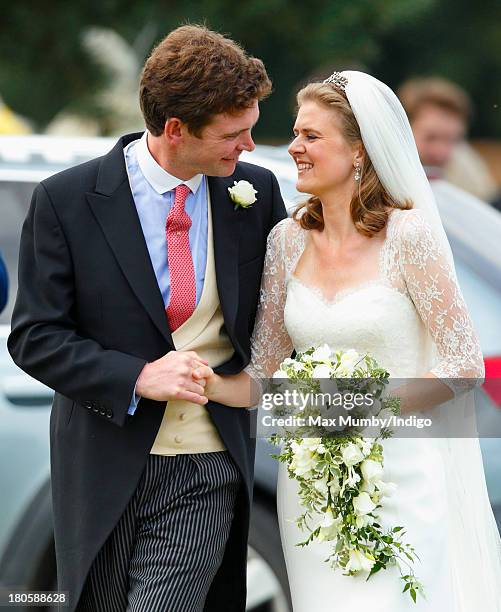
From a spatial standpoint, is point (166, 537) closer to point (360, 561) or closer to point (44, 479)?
point (360, 561)

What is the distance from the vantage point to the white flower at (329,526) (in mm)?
3521

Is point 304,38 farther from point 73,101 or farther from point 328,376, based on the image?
point 328,376

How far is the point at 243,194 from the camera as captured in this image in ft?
12.5

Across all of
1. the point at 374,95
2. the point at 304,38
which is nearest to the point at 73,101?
the point at 304,38

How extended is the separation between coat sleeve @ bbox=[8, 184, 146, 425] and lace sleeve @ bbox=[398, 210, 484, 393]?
80 cm

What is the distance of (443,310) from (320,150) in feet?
1.94

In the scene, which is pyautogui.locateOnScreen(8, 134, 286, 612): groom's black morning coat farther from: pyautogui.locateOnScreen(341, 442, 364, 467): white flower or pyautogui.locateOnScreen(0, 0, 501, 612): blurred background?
pyautogui.locateOnScreen(0, 0, 501, 612): blurred background

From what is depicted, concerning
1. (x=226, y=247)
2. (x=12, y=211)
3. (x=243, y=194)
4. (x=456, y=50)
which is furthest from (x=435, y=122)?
(x=456, y=50)

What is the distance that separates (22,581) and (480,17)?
21769 mm

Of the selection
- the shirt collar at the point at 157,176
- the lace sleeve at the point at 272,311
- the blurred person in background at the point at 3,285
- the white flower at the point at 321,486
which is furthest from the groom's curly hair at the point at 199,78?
the blurred person in background at the point at 3,285

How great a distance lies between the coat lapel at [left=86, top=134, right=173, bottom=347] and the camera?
359 cm

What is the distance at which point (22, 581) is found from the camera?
4547 mm

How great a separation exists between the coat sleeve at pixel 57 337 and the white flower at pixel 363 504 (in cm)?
67

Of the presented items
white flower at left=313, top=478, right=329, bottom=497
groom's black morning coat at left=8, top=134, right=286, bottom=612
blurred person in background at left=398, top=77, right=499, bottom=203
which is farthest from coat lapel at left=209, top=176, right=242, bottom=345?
blurred person in background at left=398, top=77, right=499, bottom=203
